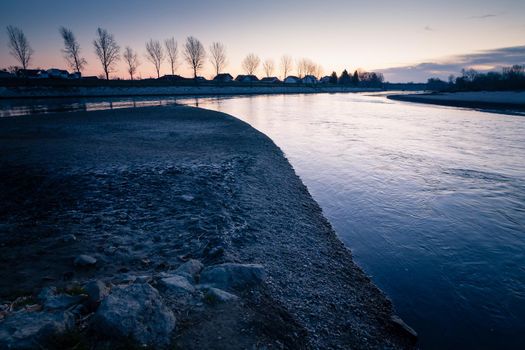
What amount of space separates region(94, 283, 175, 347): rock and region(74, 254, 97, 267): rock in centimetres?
158

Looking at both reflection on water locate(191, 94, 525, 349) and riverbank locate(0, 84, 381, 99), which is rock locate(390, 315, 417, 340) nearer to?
reflection on water locate(191, 94, 525, 349)

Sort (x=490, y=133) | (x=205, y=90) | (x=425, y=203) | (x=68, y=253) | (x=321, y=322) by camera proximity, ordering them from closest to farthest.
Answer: (x=321, y=322) < (x=68, y=253) < (x=425, y=203) < (x=490, y=133) < (x=205, y=90)

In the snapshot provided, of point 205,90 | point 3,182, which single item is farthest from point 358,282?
point 205,90

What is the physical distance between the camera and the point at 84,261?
16.5 ft

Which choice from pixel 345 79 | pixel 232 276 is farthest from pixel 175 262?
pixel 345 79

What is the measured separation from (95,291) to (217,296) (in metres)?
1.70

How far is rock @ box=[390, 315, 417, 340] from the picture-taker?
4746 mm

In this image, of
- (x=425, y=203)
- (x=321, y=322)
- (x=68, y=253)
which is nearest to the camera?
(x=321, y=322)

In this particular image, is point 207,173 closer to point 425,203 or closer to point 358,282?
point 358,282

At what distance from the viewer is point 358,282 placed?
19.4 feet

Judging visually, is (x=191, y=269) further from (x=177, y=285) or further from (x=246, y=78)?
(x=246, y=78)

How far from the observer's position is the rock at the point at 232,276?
4.68 m

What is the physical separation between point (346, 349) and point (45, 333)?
3.86 m

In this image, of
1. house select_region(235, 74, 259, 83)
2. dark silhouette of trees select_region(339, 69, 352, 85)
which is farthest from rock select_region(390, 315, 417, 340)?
dark silhouette of trees select_region(339, 69, 352, 85)
